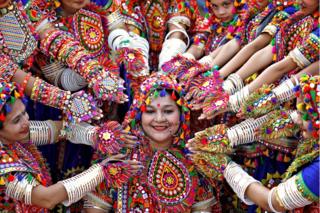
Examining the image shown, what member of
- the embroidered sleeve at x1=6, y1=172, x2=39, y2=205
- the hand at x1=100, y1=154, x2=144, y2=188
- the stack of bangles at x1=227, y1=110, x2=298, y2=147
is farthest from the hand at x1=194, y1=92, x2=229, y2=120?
the embroidered sleeve at x1=6, y1=172, x2=39, y2=205

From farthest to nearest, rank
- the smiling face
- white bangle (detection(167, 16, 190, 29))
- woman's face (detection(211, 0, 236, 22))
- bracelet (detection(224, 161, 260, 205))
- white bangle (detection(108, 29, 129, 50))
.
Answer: white bangle (detection(167, 16, 190, 29)) → white bangle (detection(108, 29, 129, 50)) → woman's face (detection(211, 0, 236, 22)) → the smiling face → bracelet (detection(224, 161, 260, 205))

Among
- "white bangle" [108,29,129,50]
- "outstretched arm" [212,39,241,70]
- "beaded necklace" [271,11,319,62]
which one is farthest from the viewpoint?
"white bangle" [108,29,129,50]

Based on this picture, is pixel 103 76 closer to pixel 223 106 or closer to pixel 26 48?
pixel 26 48

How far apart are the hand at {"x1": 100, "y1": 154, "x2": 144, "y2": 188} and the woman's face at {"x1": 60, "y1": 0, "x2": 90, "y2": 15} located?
0.98 meters

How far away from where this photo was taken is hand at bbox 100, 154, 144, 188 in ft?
12.8

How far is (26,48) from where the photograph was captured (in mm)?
4121

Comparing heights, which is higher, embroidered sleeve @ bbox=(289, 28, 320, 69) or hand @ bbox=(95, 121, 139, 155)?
embroidered sleeve @ bbox=(289, 28, 320, 69)

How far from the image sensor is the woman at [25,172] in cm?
370

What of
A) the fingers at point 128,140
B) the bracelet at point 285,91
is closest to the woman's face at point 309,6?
the bracelet at point 285,91

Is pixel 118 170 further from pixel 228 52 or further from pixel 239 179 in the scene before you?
pixel 228 52

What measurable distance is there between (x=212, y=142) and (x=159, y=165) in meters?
0.41

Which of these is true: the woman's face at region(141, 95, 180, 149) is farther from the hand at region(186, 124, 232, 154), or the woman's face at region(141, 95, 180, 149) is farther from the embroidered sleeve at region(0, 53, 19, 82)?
the embroidered sleeve at region(0, 53, 19, 82)

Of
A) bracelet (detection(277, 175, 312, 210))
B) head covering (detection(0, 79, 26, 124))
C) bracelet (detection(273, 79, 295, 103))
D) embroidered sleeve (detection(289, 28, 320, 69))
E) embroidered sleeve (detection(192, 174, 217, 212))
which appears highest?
embroidered sleeve (detection(289, 28, 320, 69))

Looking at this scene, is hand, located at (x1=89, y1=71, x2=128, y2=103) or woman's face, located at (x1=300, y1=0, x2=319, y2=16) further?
hand, located at (x1=89, y1=71, x2=128, y2=103)
